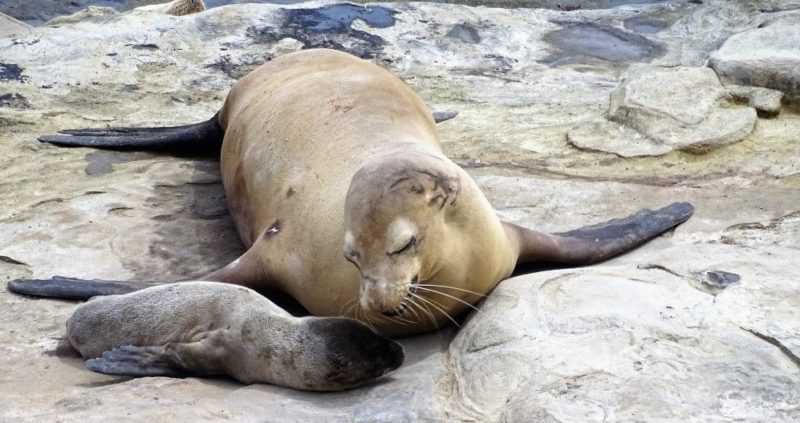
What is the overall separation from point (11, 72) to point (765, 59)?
4.93 metres

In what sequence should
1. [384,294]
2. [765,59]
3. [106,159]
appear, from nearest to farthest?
1. [384,294]
2. [106,159]
3. [765,59]

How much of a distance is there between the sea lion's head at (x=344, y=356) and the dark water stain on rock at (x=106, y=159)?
281cm

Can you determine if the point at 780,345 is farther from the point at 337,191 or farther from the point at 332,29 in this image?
the point at 332,29

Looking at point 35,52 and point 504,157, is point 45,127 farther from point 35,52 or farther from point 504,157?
point 504,157

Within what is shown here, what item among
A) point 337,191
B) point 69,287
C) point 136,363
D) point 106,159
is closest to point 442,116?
point 106,159

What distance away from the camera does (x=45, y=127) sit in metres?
6.50

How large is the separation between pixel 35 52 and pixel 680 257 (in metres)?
5.21

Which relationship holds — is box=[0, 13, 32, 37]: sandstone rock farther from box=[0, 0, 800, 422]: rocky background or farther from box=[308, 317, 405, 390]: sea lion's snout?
box=[308, 317, 405, 390]: sea lion's snout

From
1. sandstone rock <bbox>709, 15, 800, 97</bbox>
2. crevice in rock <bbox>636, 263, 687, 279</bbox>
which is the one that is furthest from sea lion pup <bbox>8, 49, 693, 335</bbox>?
sandstone rock <bbox>709, 15, 800, 97</bbox>

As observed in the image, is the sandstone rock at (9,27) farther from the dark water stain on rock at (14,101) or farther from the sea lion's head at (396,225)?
the sea lion's head at (396,225)

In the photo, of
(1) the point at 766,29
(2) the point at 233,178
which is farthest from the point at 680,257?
(1) the point at 766,29

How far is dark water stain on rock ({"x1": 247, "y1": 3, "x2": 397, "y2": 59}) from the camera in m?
7.96

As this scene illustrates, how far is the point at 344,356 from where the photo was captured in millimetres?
3309

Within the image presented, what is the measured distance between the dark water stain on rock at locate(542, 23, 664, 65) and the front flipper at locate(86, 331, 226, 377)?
16.1 ft
